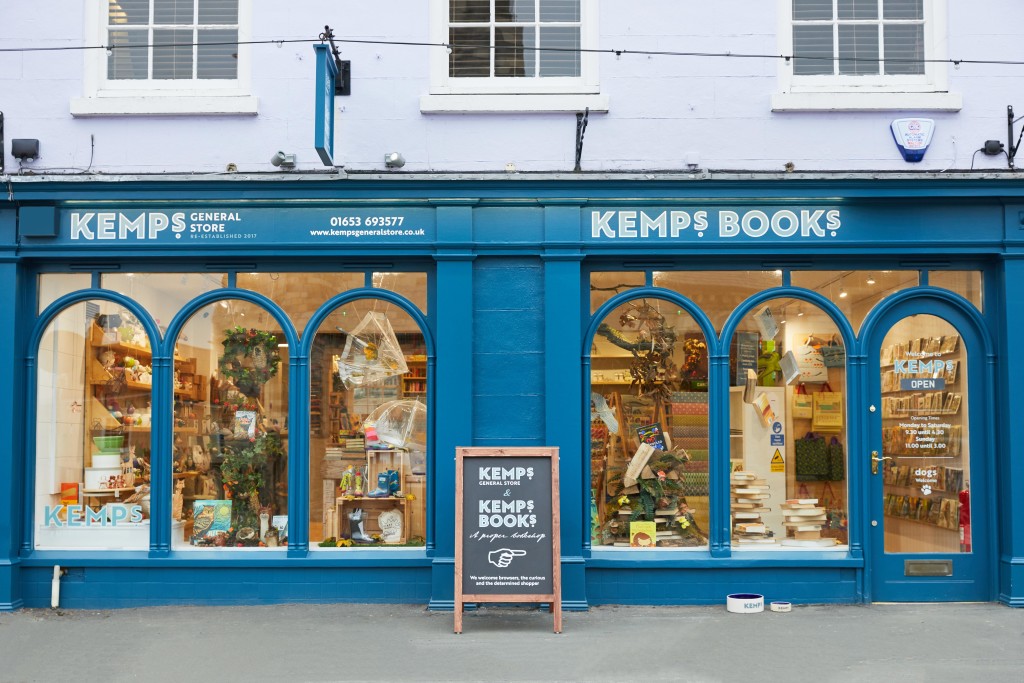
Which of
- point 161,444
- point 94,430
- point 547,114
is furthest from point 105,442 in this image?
point 547,114

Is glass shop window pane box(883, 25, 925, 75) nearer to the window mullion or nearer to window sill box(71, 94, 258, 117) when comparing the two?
window sill box(71, 94, 258, 117)

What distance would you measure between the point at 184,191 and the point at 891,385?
6598 mm

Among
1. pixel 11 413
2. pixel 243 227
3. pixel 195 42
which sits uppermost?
pixel 195 42

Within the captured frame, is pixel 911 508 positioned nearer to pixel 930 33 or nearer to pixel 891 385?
pixel 891 385

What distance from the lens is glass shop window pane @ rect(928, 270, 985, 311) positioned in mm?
9758

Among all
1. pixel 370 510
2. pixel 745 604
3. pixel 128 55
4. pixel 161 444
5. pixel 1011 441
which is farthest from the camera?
pixel 128 55

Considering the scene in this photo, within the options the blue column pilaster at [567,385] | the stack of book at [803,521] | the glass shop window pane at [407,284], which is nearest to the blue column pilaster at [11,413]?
the glass shop window pane at [407,284]

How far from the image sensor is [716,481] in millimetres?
9680

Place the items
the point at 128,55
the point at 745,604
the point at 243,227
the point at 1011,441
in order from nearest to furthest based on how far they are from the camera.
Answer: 1. the point at 745,604
2. the point at 1011,441
3. the point at 243,227
4. the point at 128,55

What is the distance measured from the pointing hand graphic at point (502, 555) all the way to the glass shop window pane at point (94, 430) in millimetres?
3304

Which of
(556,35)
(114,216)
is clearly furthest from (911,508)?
Answer: (114,216)

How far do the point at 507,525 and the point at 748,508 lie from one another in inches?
94.9

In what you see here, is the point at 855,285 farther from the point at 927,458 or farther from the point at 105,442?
the point at 105,442

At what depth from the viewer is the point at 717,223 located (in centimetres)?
959
